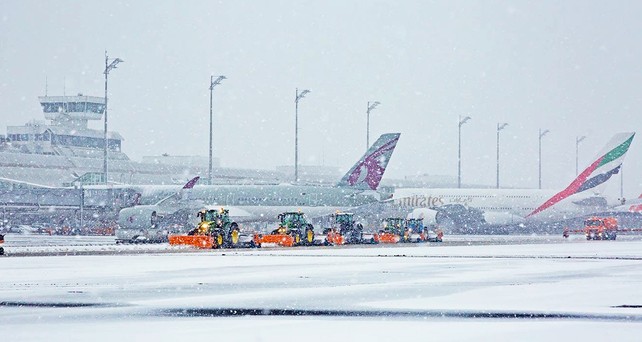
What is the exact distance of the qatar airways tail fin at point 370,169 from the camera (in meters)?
77.2

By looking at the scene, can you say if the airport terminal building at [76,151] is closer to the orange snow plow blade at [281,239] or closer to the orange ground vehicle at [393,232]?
the orange ground vehicle at [393,232]

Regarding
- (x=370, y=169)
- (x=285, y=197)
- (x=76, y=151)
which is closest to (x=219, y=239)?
(x=285, y=197)

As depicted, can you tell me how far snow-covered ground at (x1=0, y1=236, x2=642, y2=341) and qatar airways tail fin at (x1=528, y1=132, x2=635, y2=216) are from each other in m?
52.7

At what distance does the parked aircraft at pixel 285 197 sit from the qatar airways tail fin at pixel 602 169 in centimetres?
1941

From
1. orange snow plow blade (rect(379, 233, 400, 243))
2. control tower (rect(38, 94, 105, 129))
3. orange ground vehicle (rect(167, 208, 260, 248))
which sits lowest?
orange snow plow blade (rect(379, 233, 400, 243))

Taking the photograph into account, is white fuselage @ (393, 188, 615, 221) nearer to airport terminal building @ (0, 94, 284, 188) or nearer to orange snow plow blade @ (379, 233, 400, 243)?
orange snow plow blade @ (379, 233, 400, 243)

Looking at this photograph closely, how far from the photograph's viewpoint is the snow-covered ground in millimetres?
16047

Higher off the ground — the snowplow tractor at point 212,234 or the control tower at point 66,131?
the control tower at point 66,131

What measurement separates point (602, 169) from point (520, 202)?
7.62 m

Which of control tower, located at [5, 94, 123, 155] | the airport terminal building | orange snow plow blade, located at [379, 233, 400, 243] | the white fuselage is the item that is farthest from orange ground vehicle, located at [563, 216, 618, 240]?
control tower, located at [5, 94, 123, 155]

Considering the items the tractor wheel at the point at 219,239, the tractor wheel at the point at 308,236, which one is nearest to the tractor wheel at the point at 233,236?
the tractor wheel at the point at 219,239

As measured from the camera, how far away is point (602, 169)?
290 ft

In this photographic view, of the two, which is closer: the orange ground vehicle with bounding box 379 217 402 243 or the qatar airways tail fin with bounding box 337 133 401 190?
the orange ground vehicle with bounding box 379 217 402 243

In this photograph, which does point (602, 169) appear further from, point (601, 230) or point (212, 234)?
point (212, 234)
